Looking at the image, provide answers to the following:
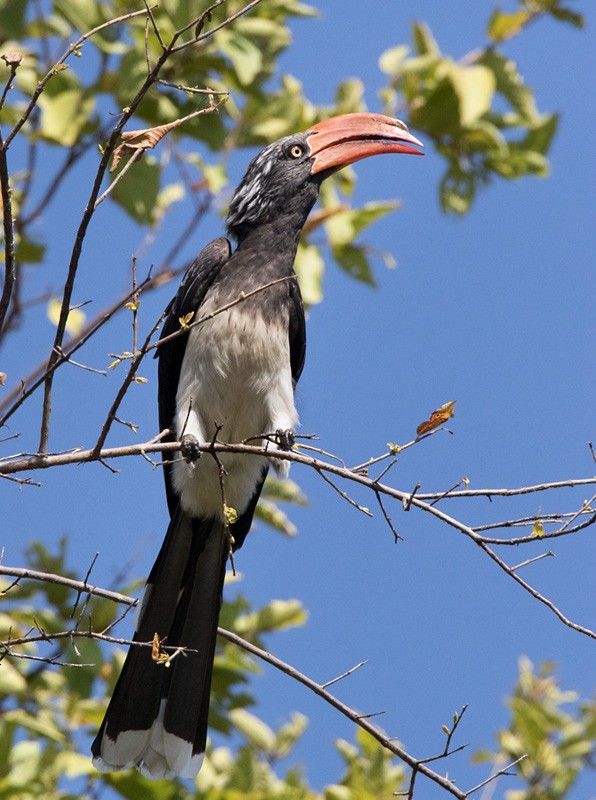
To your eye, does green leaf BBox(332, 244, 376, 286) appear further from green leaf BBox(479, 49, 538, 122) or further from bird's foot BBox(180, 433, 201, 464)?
bird's foot BBox(180, 433, 201, 464)

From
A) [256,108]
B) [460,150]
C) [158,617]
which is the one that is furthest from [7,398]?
[460,150]

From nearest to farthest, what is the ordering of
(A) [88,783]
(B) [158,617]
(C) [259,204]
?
(B) [158,617]
(A) [88,783]
(C) [259,204]

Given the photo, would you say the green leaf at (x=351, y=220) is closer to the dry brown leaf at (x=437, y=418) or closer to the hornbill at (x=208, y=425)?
the hornbill at (x=208, y=425)

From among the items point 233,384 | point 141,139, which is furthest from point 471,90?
point 141,139

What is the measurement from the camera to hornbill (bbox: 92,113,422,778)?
3.60 meters

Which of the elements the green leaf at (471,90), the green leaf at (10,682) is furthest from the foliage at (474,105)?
the green leaf at (10,682)

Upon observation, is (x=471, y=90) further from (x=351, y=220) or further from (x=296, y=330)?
(x=296, y=330)

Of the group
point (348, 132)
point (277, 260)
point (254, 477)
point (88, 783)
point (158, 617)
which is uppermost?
point (348, 132)

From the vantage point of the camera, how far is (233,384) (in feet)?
12.5

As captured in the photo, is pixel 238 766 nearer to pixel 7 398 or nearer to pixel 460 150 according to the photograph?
pixel 7 398

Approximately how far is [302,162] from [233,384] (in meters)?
1.25

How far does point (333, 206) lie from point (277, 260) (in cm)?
118

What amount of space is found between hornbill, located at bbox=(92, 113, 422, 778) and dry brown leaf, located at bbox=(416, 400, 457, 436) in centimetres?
83

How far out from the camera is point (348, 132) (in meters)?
4.51
